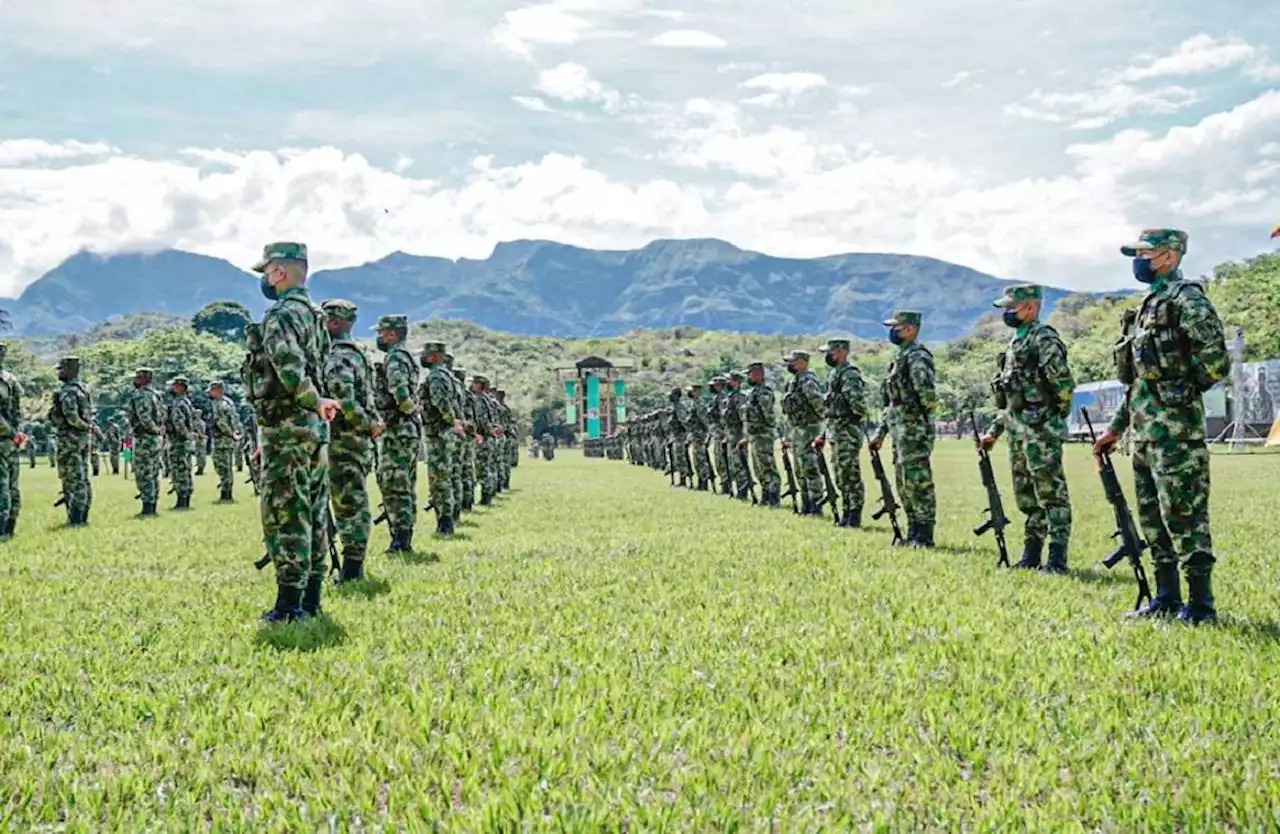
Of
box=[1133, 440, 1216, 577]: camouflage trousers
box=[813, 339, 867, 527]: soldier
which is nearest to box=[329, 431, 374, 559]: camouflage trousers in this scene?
box=[1133, 440, 1216, 577]: camouflage trousers

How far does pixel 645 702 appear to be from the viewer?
5031 mm

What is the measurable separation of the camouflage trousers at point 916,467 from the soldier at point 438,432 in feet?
17.2

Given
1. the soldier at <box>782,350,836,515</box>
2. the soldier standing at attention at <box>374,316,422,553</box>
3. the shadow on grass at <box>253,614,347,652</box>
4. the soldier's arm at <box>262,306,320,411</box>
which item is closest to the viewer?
the shadow on grass at <box>253,614,347,652</box>

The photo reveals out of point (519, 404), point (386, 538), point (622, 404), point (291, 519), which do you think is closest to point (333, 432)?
point (291, 519)

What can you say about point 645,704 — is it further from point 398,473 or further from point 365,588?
point 398,473

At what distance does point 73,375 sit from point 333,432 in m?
8.46

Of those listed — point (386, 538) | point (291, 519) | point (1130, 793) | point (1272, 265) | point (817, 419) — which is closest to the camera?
point (1130, 793)

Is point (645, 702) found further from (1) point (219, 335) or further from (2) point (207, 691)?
(1) point (219, 335)

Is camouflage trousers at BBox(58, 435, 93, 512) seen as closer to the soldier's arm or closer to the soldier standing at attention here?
the soldier standing at attention

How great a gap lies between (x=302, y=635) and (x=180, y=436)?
47.5 feet

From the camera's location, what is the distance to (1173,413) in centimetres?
677

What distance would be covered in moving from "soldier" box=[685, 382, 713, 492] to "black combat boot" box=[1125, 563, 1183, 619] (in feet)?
55.4

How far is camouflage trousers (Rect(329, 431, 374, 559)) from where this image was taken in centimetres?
911

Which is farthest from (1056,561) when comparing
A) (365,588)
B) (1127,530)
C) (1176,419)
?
(365,588)
